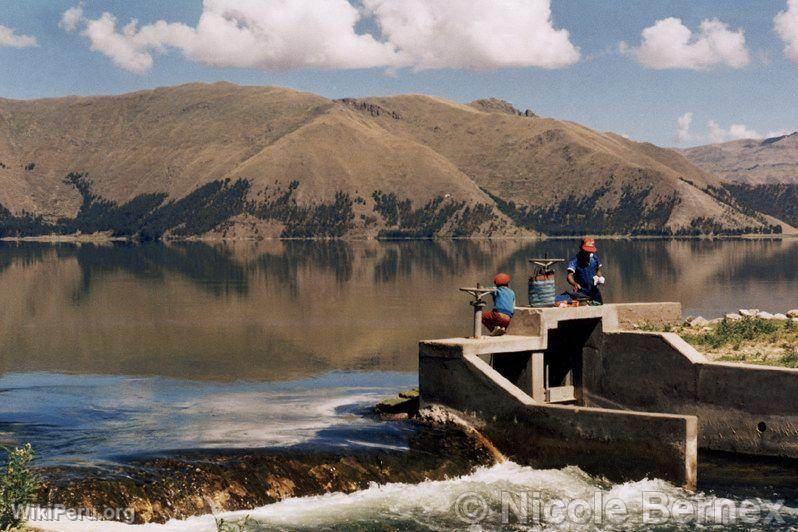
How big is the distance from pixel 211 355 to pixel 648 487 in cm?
3259

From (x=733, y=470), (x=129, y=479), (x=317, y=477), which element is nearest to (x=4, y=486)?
(x=129, y=479)

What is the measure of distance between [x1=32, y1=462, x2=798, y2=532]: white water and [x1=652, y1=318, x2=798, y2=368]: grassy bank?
8946mm

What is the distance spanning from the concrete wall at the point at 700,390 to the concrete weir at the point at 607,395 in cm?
3

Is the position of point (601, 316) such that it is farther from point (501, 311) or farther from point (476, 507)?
point (476, 507)

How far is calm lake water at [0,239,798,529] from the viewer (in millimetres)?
28031

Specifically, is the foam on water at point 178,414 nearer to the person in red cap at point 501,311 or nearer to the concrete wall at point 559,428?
the concrete wall at point 559,428

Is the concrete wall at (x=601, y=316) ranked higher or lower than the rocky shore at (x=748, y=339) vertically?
higher

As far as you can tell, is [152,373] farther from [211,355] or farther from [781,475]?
[781,475]

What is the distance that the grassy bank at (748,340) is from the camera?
3294cm

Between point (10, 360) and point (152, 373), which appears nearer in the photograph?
point (152, 373)

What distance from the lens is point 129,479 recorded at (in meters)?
22.9

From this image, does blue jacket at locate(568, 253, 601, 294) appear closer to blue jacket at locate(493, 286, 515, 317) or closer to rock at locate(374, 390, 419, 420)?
blue jacket at locate(493, 286, 515, 317)

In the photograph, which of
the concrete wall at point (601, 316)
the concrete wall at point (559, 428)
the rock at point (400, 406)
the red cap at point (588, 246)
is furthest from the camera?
the red cap at point (588, 246)

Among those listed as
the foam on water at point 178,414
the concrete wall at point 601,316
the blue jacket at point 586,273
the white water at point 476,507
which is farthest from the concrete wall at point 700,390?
the foam on water at point 178,414
